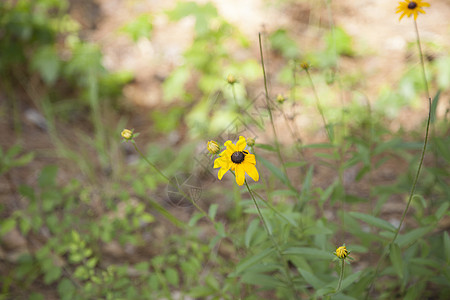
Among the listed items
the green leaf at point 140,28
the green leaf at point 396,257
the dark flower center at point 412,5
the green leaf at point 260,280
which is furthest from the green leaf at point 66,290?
the green leaf at point 140,28

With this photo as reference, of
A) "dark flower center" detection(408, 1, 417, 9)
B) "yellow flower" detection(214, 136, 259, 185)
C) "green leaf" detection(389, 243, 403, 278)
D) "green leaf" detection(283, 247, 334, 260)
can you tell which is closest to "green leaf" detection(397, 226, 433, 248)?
"green leaf" detection(389, 243, 403, 278)

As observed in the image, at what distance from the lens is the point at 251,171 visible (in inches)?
31.0

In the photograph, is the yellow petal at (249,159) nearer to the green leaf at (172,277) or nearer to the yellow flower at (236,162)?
the yellow flower at (236,162)

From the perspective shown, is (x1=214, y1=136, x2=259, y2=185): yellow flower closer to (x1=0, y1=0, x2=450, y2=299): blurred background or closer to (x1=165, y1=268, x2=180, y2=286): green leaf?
(x1=0, y1=0, x2=450, y2=299): blurred background

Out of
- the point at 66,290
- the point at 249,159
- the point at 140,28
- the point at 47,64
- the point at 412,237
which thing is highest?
the point at 140,28

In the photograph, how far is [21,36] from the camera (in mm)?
2305

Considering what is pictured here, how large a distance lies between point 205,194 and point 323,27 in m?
2.11

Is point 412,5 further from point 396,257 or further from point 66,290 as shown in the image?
point 66,290

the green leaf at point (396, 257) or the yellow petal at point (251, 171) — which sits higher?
the green leaf at point (396, 257)

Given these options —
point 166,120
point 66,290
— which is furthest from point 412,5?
point 166,120

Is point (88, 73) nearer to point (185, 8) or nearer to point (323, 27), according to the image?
point (185, 8)

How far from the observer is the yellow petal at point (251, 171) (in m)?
0.78

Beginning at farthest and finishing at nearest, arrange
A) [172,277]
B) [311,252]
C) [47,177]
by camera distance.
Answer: [47,177]
[172,277]
[311,252]

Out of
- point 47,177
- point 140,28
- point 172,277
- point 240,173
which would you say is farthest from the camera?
point 140,28
